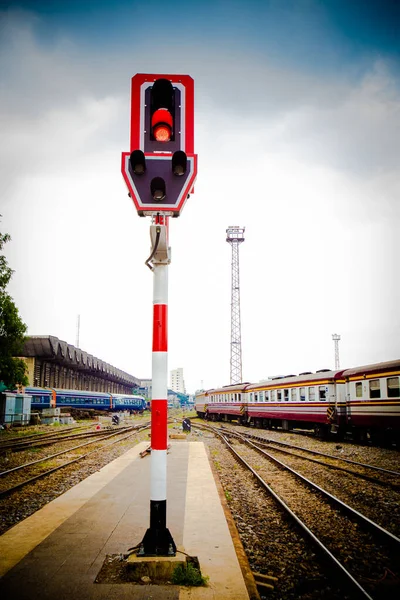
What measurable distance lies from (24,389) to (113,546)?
30198 mm

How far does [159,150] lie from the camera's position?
4.50 metres

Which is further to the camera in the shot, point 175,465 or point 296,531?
point 175,465

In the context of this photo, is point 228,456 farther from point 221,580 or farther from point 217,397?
point 217,397

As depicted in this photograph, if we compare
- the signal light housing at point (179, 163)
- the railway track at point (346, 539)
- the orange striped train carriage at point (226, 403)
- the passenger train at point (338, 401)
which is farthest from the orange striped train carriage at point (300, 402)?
the signal light housing at point (179, 163)

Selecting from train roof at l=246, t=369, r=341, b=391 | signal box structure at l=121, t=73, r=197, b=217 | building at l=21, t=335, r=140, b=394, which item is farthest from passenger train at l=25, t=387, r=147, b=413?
signal box structure at l=121, t=73, r=197, b=217

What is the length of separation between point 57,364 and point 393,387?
3850 cm

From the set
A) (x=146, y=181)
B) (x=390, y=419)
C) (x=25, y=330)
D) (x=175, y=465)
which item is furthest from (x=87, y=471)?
(x=25, y=330)

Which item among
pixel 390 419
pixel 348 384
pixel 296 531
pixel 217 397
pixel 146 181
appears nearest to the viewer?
pixel 146 181

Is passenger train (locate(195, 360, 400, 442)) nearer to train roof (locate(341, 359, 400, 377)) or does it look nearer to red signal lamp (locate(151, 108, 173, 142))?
train roof (locate(341, 359, 400, 377))

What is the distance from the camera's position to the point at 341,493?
868 centimetres

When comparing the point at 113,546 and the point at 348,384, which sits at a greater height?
the point at 348,384

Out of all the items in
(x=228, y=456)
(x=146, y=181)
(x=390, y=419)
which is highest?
(x=146, y=181)

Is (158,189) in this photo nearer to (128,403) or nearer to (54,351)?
(54,351)

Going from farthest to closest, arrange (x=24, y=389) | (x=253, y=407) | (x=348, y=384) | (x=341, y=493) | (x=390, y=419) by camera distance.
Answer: (x=24, y=389), (x=253, y=407), (x=348, y=384), (x=390, y=419), (x=341, y=493)
